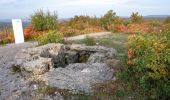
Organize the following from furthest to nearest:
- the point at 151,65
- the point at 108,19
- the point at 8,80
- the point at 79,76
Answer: the point at 108,19, the point at 8,80, the point at 79,76, the point at 151,65

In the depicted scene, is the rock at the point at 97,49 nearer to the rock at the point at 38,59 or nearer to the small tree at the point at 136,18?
the rock at the point at 38,59

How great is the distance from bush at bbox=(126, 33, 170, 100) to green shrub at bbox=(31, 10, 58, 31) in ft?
39.1

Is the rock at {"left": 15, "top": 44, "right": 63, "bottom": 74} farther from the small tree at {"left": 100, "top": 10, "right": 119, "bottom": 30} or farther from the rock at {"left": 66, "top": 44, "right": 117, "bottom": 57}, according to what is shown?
the small tree at {"left": 100, "top": 10, "right": 119, "bottom": 30}

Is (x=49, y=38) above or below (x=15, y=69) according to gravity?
above

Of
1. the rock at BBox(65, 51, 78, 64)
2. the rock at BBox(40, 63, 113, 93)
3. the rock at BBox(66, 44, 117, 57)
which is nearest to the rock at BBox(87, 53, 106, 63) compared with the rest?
the rock at BBox(66, 44, 117, 57)

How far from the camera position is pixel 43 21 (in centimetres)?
2095

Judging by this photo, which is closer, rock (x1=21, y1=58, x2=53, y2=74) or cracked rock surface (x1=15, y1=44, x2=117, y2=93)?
cracked rock surface (x1=15, y1=44, x2=117, y2=93)

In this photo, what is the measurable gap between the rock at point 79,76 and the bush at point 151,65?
2.29ft

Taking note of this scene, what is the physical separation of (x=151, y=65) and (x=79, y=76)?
1862mm

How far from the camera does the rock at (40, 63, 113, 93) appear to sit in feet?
30.0

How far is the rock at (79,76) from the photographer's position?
30.0 ft

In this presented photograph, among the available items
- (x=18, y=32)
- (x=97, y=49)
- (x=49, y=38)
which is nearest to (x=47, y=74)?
(x=97, y=49)

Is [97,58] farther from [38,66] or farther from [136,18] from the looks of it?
[136,18]

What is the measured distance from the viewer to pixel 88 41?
13984 millimetres
